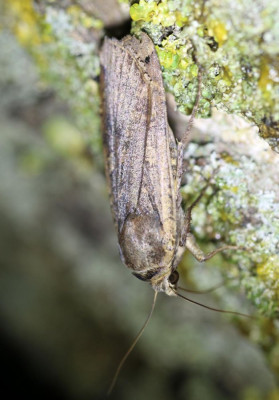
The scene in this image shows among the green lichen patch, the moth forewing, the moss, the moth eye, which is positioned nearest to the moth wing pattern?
the moth forewing

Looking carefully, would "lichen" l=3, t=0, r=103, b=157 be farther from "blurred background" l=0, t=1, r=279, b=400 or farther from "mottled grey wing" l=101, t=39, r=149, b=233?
"mottled grey wing" l=101, t=39, r=149, b=233

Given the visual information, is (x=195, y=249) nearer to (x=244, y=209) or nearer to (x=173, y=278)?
(x=173, y=278)

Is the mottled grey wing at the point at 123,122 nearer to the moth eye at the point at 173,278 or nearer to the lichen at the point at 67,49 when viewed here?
the lichen at the point at 67,49

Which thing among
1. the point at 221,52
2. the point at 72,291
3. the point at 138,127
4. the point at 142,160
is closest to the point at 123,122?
the point at 138,127

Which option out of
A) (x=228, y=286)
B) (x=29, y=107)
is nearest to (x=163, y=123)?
(x=228, y=286)

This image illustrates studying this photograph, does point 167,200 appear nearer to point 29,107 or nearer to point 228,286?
point 228,286

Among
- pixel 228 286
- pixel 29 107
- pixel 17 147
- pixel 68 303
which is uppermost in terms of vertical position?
pixel 29 107
